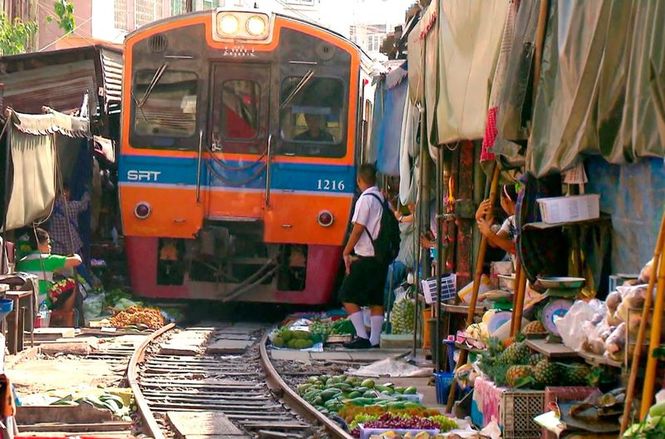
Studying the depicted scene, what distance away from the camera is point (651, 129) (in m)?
5.77

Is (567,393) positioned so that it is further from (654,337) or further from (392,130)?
(392,130)

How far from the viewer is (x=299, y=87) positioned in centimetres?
1392

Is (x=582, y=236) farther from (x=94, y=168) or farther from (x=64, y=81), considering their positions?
(x=64, y=81)

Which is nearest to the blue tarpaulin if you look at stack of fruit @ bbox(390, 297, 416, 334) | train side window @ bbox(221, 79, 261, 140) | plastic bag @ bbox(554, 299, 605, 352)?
train side window @ bbox(221, 79, 261, 140)

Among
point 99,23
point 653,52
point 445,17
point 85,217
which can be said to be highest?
point 99,23

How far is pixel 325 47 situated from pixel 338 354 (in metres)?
Answer: 3.77

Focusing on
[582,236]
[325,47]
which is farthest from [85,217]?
[582,236]

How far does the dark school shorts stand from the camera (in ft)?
39.1

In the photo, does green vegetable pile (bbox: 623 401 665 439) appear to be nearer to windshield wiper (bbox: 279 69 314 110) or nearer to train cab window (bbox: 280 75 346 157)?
train cab window (bbox: 280 75 346 157)

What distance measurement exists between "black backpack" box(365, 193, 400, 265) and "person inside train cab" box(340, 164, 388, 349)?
0.11ft

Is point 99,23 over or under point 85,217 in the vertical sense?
over

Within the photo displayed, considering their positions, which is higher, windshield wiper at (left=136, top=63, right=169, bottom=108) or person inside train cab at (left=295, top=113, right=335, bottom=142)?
windshield wiper at (left=136, top=63, right=169, bottom=108)

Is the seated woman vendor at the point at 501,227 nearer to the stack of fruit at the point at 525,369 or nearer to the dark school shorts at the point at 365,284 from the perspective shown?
the stack of fruit at the point at 525,369

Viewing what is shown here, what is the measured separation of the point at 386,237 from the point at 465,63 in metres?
3.10
